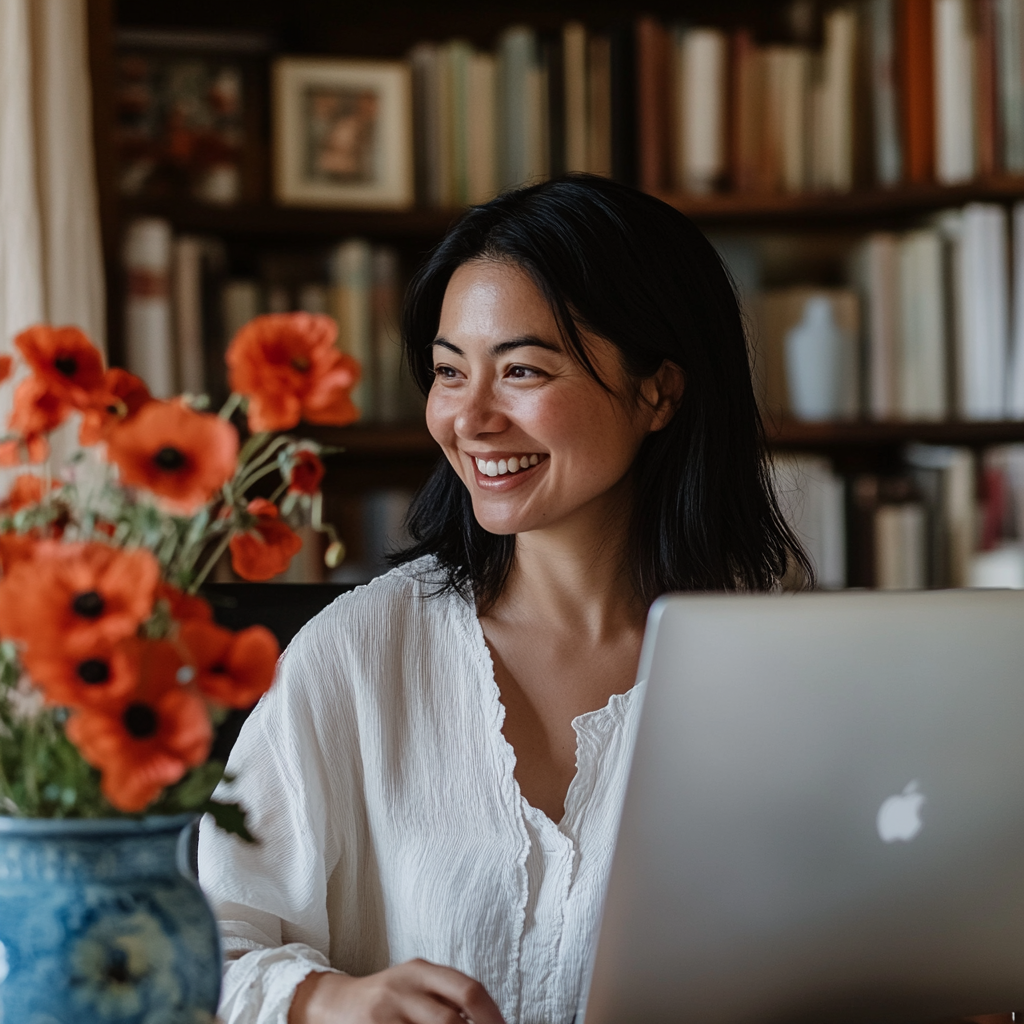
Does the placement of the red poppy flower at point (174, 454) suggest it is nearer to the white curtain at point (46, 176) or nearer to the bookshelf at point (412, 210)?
the white curtain at point (46, 176)

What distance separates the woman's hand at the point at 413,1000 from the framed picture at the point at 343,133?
1597mm

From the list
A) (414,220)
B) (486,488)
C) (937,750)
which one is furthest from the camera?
(414,220)

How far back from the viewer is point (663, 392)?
1.32 meters

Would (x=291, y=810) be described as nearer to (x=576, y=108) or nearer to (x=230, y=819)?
(x=230, y=819)

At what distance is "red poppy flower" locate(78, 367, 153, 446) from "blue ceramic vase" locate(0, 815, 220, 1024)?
185 mm

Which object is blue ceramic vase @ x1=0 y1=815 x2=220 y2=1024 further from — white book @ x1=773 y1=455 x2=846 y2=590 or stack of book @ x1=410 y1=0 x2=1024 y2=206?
white book @ x1=773 y1=455 x2=846 y2=590

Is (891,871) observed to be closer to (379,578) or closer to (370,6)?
(379,578)

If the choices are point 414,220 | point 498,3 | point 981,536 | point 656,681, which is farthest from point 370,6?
point 656,681

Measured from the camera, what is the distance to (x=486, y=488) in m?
1.23

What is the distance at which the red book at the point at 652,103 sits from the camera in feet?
7.07

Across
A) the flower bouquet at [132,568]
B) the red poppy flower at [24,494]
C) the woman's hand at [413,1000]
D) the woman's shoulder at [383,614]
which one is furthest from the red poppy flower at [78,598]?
the woman's shoulder at [383,614]

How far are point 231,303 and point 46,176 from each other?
43 centimetres

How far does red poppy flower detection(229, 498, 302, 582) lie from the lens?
62 centimetres

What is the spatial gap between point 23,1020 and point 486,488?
29.4 inches
